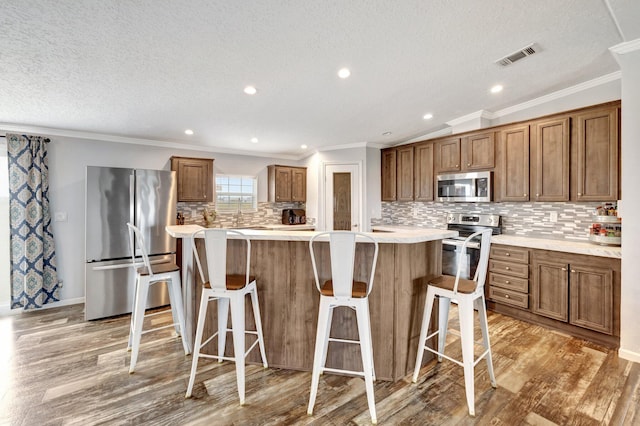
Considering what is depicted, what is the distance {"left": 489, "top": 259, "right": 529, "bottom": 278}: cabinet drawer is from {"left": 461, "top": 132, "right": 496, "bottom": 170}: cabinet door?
4.36 feet

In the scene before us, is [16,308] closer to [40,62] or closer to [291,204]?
[40,62]

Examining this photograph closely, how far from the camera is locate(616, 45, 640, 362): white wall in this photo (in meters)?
2.49

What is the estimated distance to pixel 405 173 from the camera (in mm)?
5184

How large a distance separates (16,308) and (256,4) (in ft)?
16.0

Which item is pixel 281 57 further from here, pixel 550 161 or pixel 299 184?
pixel 299 184

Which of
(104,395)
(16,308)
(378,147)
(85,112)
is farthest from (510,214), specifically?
(16,308)

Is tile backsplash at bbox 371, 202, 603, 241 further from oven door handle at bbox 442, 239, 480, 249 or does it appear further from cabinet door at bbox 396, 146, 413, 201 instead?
oven door handle at bbox 442, 239, 480, 249

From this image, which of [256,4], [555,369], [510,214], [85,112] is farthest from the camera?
[510,214]

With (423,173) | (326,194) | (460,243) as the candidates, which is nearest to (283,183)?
(326,194)

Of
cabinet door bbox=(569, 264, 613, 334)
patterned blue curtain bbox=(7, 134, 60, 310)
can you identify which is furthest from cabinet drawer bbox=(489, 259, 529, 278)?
patterned blue curtain bbox=(7, 134, 60, 310)

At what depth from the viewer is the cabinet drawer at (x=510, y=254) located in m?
3.39

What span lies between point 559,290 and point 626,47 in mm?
2376

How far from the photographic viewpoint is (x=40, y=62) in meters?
2.27

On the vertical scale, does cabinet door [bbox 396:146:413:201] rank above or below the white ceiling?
below
